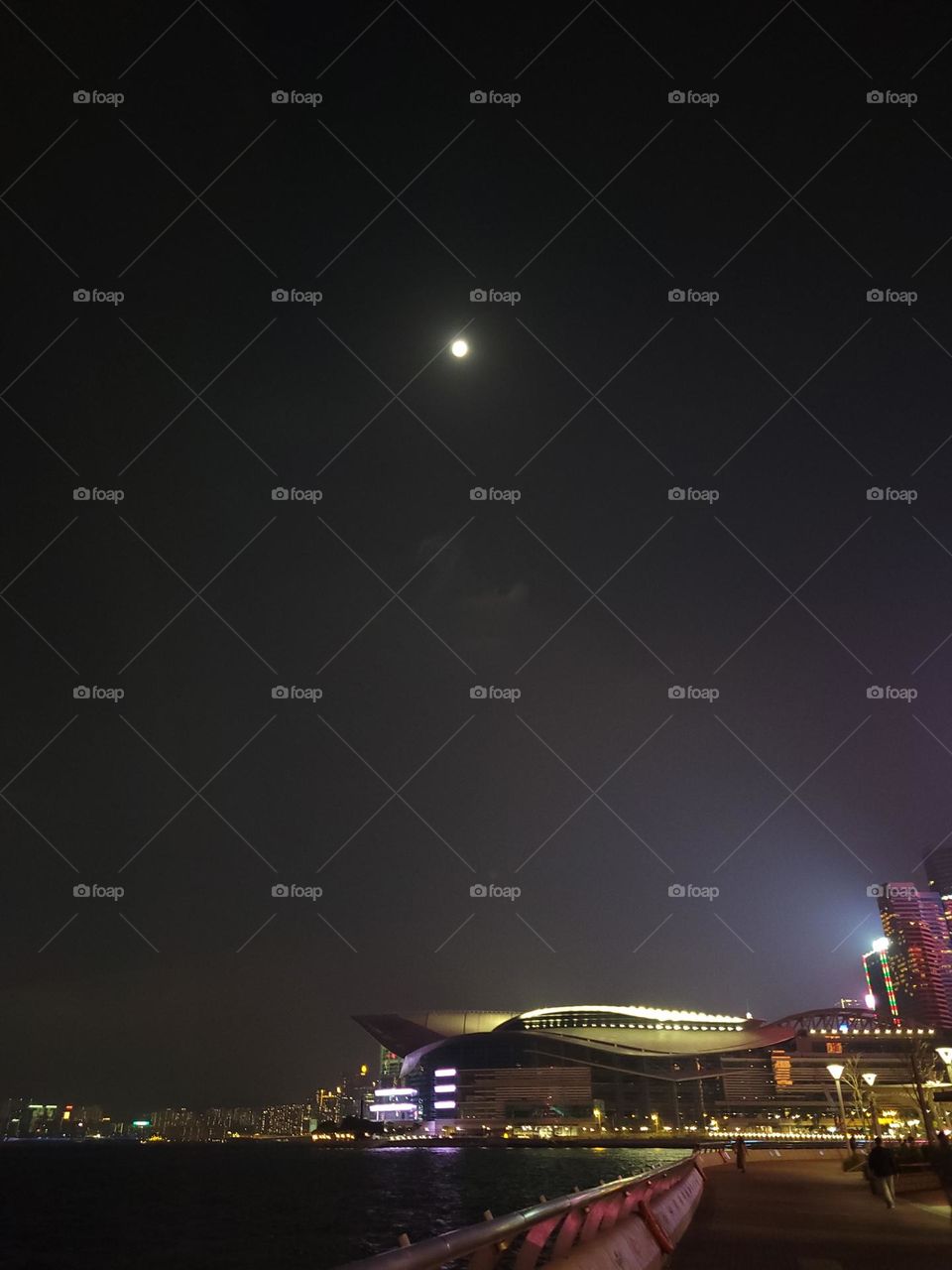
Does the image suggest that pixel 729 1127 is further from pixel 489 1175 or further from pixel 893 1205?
pixel 893 1205

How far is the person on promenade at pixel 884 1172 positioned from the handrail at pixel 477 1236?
1085 centimetres

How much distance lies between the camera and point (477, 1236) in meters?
3.74

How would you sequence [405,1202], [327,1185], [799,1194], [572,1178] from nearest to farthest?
[799,1194], [405,1202], [572,1178], [327,1185]

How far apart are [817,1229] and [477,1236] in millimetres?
11174

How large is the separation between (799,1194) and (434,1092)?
190 m

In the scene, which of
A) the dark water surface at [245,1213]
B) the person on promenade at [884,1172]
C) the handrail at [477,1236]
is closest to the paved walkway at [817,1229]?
the person on promenade at [884,1172]

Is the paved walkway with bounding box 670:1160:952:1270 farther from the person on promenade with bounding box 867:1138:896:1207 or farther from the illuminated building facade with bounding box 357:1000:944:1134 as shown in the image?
the illuminated building facade with bounding box 357:1000:944:1134

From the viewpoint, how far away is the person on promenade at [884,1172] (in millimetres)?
15352

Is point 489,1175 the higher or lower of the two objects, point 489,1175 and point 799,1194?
the lower

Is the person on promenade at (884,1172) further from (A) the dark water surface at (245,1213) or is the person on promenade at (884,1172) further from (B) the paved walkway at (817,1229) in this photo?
(A) the dark water surface at (245,1213)

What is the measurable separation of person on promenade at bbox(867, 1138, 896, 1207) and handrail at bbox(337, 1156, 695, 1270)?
10851 mm

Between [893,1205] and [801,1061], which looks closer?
[893,1205]

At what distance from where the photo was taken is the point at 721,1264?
8.53 meters

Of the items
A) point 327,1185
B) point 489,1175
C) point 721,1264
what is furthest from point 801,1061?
point 721,1264
